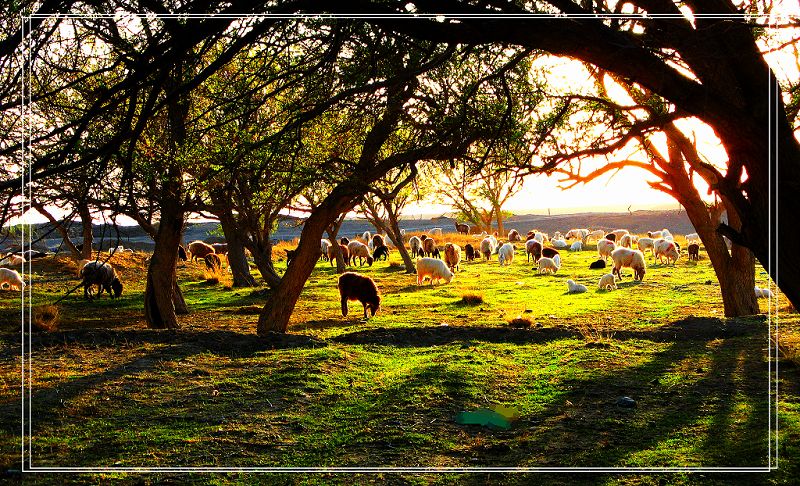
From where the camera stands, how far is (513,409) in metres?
7.83

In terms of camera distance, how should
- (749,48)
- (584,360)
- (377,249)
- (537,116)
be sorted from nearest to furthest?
(749,48), (584,360), (537,116), (377,249)

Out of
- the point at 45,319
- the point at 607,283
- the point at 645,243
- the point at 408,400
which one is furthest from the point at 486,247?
the point at 408,400

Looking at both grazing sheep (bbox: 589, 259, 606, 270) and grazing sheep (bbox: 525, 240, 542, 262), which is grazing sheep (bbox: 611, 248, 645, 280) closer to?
grazing sheep (bbox: 589, 259, 606, 270)

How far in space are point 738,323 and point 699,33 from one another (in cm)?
835

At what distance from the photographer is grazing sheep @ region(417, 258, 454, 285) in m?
28.5

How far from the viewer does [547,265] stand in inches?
1266

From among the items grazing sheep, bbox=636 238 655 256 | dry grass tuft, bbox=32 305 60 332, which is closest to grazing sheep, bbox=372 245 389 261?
grazing sheep, bbox=636 238 655 256

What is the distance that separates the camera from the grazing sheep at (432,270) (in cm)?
2852

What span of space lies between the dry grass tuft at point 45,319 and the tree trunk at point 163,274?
6.02 ft

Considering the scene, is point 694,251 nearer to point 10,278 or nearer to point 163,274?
point 163,274

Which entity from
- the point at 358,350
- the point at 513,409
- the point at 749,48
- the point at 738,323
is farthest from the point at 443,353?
the point at 749,48

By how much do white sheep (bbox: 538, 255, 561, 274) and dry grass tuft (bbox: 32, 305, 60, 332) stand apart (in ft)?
67.2

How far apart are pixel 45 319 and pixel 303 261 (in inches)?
247

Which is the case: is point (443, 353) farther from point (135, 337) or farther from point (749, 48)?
point (749, 48)
